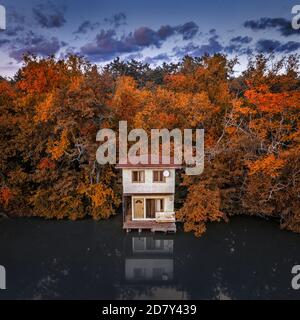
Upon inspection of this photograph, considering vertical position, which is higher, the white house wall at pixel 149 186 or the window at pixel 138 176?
the window at pixel 138 176

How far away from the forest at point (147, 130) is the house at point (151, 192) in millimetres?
1049

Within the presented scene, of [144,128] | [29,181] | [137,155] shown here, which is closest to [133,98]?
[144,128]

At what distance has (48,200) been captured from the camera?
24594 millimetres

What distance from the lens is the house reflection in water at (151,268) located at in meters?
16.8

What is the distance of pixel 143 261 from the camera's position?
1988 centimetres

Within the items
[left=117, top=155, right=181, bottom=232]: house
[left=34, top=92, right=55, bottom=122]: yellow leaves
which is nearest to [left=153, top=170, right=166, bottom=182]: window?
[left=117, top=155, right=181, bottom=232]: house

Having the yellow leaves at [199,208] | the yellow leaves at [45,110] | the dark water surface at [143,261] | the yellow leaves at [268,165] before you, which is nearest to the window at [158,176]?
the yellow leaves at [199,208]

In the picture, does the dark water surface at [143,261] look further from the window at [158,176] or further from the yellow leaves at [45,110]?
the yellow leaves at [45,110]

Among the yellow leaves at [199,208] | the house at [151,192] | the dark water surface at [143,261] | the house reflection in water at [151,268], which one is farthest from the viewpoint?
the house at [151,192]

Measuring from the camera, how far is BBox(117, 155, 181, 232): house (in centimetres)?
2208

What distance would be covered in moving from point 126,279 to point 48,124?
1208 centimetres

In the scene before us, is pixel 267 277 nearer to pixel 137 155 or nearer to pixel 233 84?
pixel 137 155

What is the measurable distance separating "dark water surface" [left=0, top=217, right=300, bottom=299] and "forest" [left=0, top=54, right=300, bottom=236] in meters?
1.25

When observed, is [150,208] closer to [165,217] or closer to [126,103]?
[165,217]
